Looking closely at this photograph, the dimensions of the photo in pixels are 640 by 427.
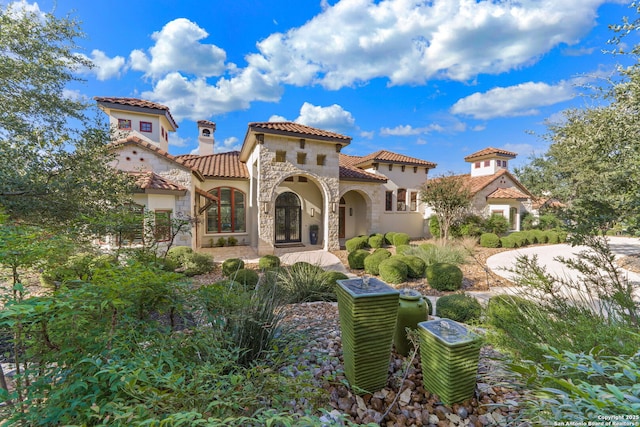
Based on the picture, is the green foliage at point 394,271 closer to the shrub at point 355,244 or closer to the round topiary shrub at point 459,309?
the round topiary shrub at point 459,309

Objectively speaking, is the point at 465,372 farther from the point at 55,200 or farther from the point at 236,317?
the point at 55,200

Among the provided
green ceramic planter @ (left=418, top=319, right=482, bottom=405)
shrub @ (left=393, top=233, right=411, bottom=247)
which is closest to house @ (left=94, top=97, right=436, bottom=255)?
shrub @ (left=393, top=233, right=411, bottom=247)

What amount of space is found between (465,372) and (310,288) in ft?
12.9

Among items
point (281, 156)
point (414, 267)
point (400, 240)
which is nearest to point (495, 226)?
point (400, 240)

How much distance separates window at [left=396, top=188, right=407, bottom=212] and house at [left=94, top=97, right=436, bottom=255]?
0.07 m

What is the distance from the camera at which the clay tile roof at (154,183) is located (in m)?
9.24

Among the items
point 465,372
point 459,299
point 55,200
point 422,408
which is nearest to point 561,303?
point 465,372

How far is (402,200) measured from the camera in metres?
18.2

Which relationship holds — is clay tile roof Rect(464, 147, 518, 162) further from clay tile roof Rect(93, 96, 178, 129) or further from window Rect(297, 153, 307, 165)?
clay tile roof Rect(93, 96, 178, 129)

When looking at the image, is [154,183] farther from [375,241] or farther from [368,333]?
[375,241]

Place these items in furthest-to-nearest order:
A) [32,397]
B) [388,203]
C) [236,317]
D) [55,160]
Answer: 1. [388,203]
2. [55,160]
3. [236,317]
4. [32,397]

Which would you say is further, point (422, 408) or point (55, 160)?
point (55, 160)

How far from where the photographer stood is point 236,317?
9.14 ft

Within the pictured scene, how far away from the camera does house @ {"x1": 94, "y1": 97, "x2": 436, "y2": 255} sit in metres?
10.9
